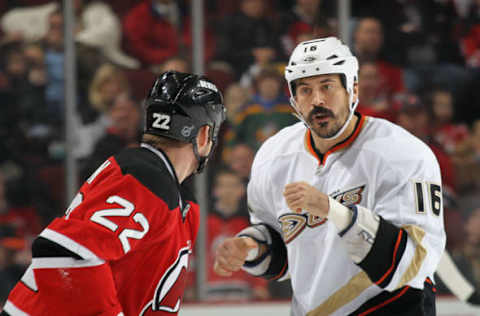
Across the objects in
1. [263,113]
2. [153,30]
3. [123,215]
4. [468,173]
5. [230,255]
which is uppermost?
[153,30]

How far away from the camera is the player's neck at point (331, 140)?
205 cm

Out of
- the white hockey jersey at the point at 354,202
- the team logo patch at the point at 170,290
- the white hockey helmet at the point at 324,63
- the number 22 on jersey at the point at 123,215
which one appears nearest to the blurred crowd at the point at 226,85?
the white hockey jersey at the point at 354,202

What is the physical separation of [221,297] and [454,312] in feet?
4.02

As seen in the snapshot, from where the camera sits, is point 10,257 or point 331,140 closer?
point 331,140

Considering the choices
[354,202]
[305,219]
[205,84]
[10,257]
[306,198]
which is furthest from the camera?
[10,257]

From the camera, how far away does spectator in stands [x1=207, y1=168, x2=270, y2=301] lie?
152 inches

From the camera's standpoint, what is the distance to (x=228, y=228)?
3.95 metres

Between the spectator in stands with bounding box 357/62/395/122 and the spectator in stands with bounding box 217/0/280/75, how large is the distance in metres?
0.53

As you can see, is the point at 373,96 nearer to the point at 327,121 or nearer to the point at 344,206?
the point at 327,121

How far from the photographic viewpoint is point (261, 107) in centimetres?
402

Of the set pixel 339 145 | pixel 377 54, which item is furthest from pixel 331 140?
pixel 377 54

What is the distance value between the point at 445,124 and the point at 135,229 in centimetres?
296

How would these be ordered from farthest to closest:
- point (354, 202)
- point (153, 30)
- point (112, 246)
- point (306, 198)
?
1. point (153, 30)
2. point (354, 202)
3. point (306, 198)
4. point (112, 246)

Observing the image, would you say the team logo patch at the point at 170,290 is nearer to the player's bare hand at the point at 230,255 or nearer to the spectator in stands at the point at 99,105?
the player's bare hand at the point at 230,255
